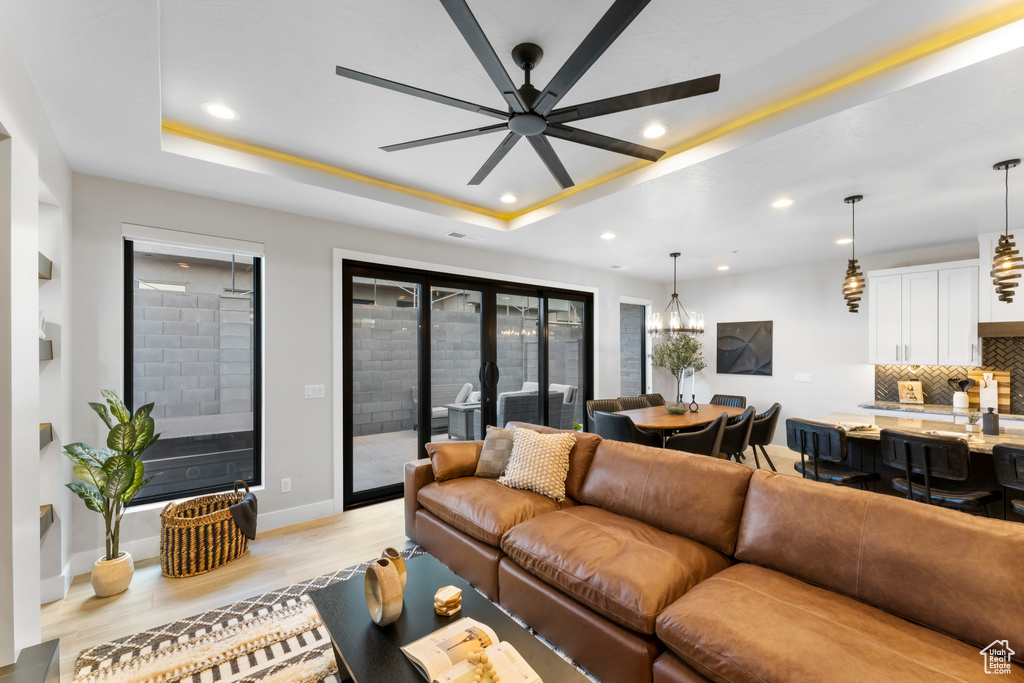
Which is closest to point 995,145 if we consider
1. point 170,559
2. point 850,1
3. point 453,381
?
point 850,1

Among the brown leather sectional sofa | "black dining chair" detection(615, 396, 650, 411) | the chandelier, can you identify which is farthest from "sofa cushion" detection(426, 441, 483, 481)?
the chandelier

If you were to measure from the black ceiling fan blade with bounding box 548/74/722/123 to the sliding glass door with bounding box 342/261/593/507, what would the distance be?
283 cm

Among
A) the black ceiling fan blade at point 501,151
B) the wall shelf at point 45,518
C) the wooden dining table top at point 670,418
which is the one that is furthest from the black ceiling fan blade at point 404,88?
the wooden dining table top at point 670,418

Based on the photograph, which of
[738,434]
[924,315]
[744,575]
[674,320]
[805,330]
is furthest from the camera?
[674,320]

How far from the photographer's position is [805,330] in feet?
19.1

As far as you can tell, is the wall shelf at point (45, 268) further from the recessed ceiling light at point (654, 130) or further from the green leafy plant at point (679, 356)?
the green leafy plant at point (679, 356)

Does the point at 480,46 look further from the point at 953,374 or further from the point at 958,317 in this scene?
the point at 953,374

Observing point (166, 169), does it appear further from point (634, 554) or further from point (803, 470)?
point (803, 470)

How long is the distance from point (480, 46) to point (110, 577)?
3.39 m

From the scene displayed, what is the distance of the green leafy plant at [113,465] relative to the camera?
246 centimetres

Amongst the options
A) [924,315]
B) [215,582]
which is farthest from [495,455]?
[924,315]

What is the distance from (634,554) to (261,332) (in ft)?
10.5

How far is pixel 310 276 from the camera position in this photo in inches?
147

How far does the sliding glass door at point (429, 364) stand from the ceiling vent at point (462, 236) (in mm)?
435
